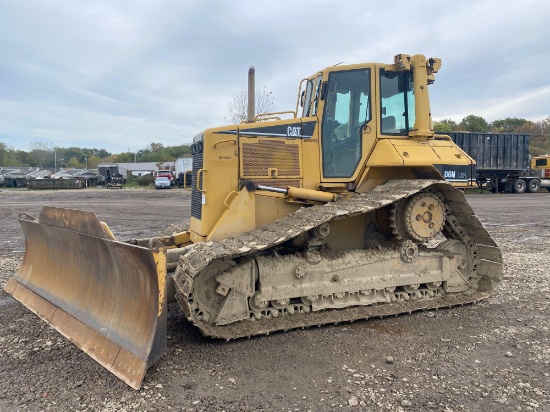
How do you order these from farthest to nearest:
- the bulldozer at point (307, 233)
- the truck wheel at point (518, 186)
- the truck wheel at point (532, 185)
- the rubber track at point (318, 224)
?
the truck wheel at point (532, 185)
the truck wheel at point (518, 186)
the bulldozer at point (307, 233)
the rubber track at point (318, 224)

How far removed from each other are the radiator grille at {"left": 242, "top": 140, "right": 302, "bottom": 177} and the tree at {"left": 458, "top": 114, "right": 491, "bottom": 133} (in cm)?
6065

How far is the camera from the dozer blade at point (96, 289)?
376cm

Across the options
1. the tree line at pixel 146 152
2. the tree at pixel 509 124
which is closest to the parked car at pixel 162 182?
the tree line at pixel 146 152

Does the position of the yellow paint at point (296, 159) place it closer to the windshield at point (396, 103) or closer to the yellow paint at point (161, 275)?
the windshield at point (396, 103)

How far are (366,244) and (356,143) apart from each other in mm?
1423

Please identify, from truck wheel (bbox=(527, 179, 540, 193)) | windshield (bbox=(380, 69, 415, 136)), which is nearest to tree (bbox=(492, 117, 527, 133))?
truck wheel (bbox=(527, 179, 540, 193))

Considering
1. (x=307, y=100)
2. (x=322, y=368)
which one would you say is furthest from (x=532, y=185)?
(x=322, y=368)

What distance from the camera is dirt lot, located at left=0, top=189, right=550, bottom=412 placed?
10.8 feet

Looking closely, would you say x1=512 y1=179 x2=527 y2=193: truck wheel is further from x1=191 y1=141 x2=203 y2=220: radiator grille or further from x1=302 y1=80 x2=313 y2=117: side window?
x1=191 y1=141 x2=203 y2=220: radiator grille

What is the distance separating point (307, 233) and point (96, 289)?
2.47 meters

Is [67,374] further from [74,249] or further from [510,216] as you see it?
[510,216]

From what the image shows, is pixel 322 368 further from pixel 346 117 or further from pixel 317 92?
pixel 317 92

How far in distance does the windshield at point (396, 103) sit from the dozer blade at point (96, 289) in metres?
3.60

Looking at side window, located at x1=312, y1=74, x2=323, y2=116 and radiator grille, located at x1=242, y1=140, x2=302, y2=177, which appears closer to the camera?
radiator grille, located at x1=242, y1=140, x2=302, y2=177
